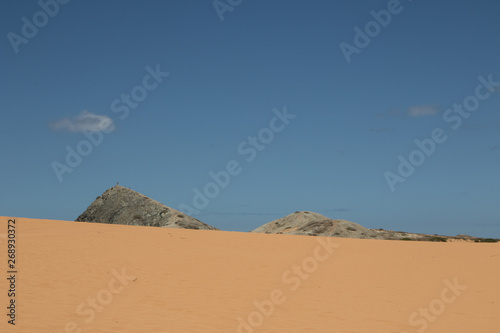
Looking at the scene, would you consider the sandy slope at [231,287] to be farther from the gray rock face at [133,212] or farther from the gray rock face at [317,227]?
the gray rock face at [317,227]

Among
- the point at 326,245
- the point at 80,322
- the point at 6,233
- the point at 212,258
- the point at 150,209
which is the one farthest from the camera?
the point at 150,209

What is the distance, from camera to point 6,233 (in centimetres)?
2517

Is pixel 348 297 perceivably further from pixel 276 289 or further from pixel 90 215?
pixel 90 215

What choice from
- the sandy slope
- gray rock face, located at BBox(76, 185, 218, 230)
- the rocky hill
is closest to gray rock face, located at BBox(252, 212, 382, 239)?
the rocky hill

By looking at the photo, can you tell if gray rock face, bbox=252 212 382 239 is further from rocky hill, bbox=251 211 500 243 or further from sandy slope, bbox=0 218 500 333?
sandy slope, bbox=0 218 500 333

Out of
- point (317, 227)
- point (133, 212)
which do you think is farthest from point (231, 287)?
point (317, 227)

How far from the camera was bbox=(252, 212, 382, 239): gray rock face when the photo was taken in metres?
43.2

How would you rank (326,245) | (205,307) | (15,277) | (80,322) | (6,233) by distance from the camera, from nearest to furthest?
(80,322)
(205,307)
(15,277)
(6,233)
(326,245)

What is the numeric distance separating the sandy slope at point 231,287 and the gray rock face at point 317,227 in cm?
1601

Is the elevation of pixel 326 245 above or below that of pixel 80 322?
above

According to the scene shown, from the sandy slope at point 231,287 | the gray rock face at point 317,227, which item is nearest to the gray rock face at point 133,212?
the gray rock face at point 317,227

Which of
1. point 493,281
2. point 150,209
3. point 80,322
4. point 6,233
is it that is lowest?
point 80,322

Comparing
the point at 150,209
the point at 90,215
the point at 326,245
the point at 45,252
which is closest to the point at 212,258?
the point at 45,252

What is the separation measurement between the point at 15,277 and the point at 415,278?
15.4 meters
